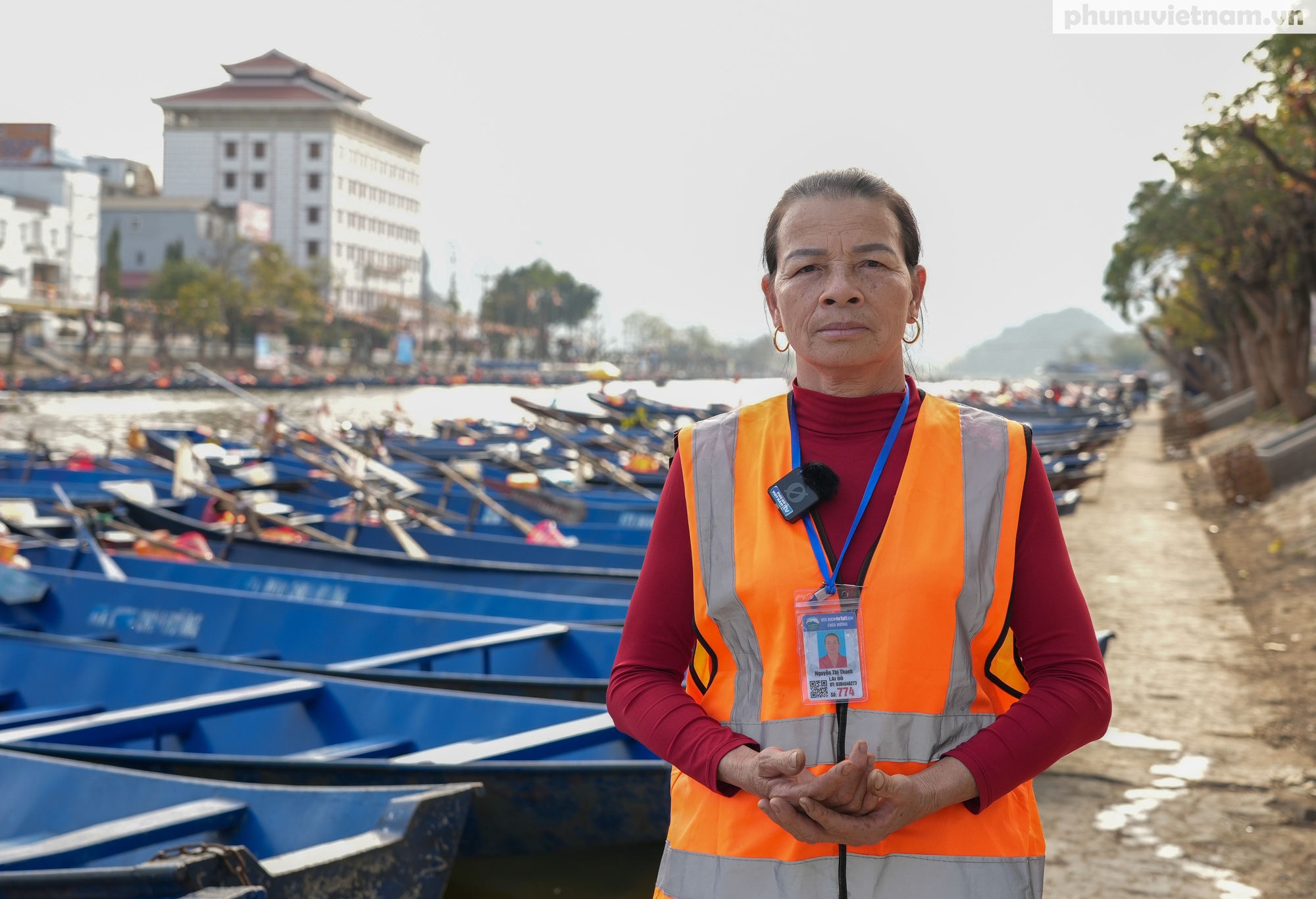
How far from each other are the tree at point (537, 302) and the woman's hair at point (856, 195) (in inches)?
4894

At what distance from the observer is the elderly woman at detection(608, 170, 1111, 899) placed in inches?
69.3

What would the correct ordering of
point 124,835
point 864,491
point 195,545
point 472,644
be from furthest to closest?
point 195,545, point 472,644, point 124,835, point 864,491

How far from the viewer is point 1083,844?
537 cm

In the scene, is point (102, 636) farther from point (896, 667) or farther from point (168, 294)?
point (168, 294)

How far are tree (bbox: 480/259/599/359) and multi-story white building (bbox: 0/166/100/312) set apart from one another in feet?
180

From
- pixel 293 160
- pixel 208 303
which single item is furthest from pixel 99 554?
pixel 293 160

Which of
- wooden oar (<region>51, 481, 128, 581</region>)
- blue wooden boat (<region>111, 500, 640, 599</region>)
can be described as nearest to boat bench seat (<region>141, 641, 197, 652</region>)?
wooden oar (<region>51, 481, 128, 581</region>)

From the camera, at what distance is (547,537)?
39.7 ft

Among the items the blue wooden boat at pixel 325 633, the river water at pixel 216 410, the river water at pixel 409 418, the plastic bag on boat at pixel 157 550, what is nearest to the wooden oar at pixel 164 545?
the plastic bag on boat at pixel 157 550

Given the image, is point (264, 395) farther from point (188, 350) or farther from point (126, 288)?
point (126, 288)

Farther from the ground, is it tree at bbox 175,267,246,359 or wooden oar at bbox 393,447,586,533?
tree at bbox 175,267,246,359

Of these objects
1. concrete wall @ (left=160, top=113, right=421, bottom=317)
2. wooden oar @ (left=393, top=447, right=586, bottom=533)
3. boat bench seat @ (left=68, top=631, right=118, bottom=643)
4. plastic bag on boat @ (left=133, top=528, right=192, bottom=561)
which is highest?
concrete wall @ (left=160, top=113, right=421, bottom=317)

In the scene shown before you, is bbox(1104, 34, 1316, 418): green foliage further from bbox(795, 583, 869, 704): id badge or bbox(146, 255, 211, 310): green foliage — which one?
bbox(146, 255, 211, 310): green foliage

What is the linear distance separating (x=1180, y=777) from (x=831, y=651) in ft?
17.6
